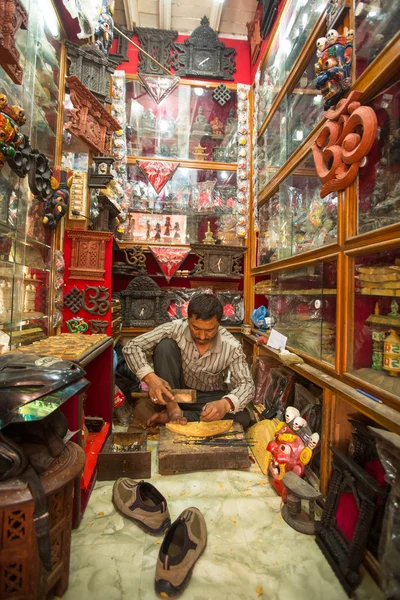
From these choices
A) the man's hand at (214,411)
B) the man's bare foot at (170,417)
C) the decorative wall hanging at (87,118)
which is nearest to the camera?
the man's hand at (214,411)

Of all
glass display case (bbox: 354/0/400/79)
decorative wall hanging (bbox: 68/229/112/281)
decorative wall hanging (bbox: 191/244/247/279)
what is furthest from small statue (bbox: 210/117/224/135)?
glass display case (bbox: 354/0/400/79)

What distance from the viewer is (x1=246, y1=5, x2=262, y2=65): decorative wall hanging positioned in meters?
4.57

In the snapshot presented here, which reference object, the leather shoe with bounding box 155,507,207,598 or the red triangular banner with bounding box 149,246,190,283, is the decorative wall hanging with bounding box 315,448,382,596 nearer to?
the leather shoe with bounding box 155,507,207,598

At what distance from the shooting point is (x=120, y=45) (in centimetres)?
476

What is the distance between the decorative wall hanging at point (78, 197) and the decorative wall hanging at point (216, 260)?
193 cm

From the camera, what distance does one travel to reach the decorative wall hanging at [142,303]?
4297 mm

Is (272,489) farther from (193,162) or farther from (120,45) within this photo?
(120,45)

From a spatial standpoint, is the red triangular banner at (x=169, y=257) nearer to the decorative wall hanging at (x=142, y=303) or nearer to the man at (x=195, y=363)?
the decorative wall hanging at (x=142, y=303)

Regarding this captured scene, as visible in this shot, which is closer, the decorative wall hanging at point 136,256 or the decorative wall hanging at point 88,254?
the decorative wall hanging at point 88,254

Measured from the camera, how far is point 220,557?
1409 millimetres

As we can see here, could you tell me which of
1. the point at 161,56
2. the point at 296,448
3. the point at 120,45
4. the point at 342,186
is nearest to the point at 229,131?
the point at 161,56

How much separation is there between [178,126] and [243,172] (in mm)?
1329

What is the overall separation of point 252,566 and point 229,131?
17.7 ft

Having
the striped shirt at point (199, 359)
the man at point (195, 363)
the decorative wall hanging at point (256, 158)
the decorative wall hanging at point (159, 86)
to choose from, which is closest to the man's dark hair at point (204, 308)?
the man at point (195, 363)
